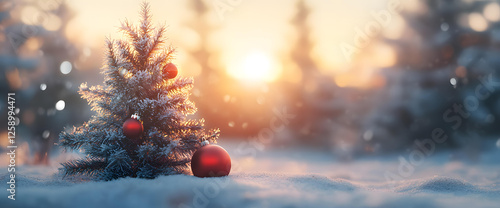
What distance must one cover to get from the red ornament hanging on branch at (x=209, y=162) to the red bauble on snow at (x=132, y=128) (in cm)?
112

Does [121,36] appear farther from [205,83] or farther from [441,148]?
[441,148]

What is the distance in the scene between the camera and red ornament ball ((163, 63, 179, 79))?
678 cm

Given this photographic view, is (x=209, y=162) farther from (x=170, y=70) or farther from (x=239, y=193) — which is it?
(x=170, y=70)

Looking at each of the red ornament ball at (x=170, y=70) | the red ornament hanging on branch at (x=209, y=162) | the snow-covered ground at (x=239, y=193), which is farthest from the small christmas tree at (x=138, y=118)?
the snow-covered ground at (x=239, y=193)

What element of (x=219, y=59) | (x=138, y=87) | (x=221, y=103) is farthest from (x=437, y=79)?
(x=138, y=87)

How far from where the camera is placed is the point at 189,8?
20828 millimetres

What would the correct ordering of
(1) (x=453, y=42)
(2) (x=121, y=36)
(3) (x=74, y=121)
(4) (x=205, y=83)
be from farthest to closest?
(4) (x=205, y=83) → (1) (x=453, y=42) → (3) (x=74, y=121) → (2) (x=121, y=36)

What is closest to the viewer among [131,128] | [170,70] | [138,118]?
[131,128]

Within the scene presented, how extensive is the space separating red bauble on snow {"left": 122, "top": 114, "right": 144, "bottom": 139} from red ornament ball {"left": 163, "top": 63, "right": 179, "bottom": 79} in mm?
1080

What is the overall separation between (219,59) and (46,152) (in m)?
11.3

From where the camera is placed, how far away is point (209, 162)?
6.46 meters

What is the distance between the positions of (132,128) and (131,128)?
0.02 meters

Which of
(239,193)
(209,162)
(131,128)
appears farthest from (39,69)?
(239,193)

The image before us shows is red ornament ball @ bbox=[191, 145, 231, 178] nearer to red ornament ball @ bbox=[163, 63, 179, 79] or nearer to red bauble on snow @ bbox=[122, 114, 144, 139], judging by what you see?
red bauble on snow @ bbox=[122, 114, 144, 139]
